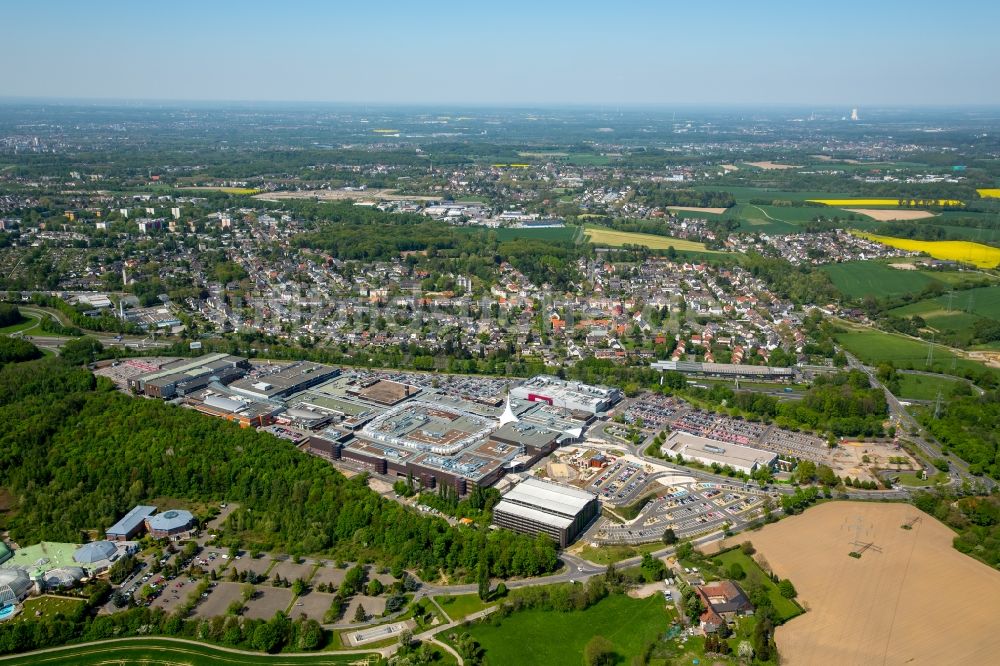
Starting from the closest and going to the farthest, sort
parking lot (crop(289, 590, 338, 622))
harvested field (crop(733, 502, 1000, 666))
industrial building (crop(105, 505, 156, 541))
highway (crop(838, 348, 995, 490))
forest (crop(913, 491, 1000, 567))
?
harvested field (crop(733, 502, 1000, 666)) → parking lot (crop(289, 590, 338, 622)) → forest (crop(913, 491, 1000, 567)) → industrial building (crop(105, 505, 156, 541)) → highway (crop(838, 348, 995, 490))

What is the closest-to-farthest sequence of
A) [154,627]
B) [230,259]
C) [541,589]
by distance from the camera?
[154,627] < [541,589] < [230,259]

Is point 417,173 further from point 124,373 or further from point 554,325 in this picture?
point 124,373

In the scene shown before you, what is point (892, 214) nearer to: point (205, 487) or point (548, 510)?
point (548, 510)

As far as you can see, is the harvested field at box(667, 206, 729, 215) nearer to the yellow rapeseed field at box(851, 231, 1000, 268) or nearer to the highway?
the yellow rapeseed field at box(851, 231, 1000, 268)

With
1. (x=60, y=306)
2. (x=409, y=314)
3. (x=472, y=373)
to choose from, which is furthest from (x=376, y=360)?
(x=60, y=306)

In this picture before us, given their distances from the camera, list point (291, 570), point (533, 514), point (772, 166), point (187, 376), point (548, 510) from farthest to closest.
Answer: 1. point (772, 166)
2. point (187, 376)
3. point (548, 510)
4. point (533, 514)
5. point (291, 570)

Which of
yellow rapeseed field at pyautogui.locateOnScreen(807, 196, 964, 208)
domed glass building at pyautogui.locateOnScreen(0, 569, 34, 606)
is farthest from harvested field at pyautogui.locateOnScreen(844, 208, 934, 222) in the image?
domed glass building at pyautogui.locateOnScreen(0, 569, 34, 606)

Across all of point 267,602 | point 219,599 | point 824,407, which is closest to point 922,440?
point 824,407
